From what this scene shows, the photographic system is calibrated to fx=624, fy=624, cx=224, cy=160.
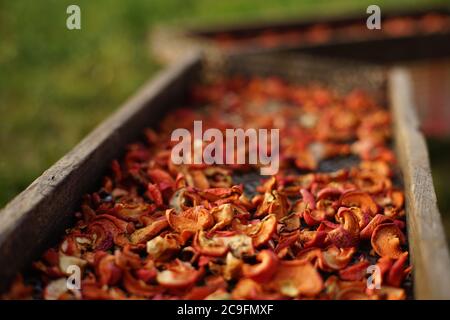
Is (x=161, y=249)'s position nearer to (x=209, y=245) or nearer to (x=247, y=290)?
(x=209, y=245)

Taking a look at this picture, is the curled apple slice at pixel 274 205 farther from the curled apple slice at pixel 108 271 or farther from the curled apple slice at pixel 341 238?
the curled apple slice at pixel 108 271

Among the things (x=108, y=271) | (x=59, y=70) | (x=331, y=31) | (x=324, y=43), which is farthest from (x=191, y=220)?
(x=331, y=31)

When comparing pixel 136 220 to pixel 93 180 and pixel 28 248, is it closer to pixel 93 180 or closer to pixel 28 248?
pixel 93 180

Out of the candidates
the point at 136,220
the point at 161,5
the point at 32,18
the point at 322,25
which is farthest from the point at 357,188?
the point at 161,5

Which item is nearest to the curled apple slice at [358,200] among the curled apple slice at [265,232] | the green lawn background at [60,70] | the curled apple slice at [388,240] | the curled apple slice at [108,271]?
the curled apple slice at [388,240]

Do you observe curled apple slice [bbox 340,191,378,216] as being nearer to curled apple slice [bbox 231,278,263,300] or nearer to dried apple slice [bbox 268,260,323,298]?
dried apple slice [bbox 268,260,323,298]

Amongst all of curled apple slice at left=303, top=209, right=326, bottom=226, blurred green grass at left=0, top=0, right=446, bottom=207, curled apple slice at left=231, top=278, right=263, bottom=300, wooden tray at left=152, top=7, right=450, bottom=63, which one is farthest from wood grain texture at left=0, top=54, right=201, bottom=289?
wooden tray at left=152, top=7, right=450, bottom=63
